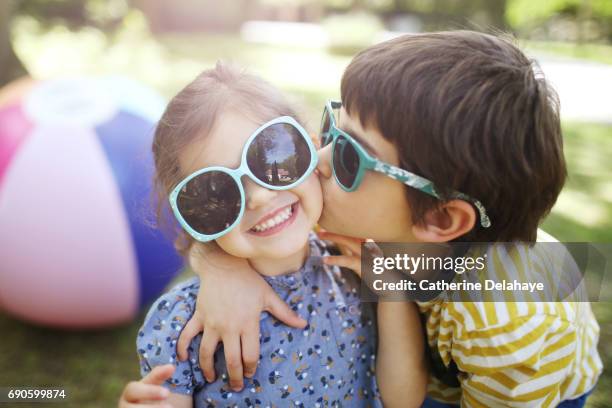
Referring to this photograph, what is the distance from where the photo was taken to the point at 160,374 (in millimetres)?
1476

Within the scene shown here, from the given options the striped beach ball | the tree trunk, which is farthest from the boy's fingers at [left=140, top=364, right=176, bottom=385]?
the tree trunk

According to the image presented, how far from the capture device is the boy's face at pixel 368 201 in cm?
164

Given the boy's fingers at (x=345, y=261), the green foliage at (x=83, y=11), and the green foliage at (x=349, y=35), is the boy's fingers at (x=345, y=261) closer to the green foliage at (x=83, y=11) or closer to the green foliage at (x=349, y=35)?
the green foliage at (x=349, y=35)

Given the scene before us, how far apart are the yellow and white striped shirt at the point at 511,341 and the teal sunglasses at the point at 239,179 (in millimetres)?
618

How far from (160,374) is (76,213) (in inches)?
63.5

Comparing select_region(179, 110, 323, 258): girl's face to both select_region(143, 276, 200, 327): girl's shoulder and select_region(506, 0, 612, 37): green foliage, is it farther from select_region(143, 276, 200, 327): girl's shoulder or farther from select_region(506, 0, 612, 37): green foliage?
select_region(506, 0, 612, 37): green foliage

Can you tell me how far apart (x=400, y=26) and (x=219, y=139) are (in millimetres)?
19707

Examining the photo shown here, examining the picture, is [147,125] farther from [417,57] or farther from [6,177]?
[417,57]

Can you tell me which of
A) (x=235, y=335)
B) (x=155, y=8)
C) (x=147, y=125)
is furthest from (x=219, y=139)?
(x=155, y=8)

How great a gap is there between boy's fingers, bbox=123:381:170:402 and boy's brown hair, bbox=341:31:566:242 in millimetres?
867

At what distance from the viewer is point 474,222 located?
1656 millimetres

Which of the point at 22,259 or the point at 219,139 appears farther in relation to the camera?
the point at 22,259

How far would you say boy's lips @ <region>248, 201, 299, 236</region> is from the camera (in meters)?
1.63

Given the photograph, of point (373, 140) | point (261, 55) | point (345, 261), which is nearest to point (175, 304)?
point (345, 261)
